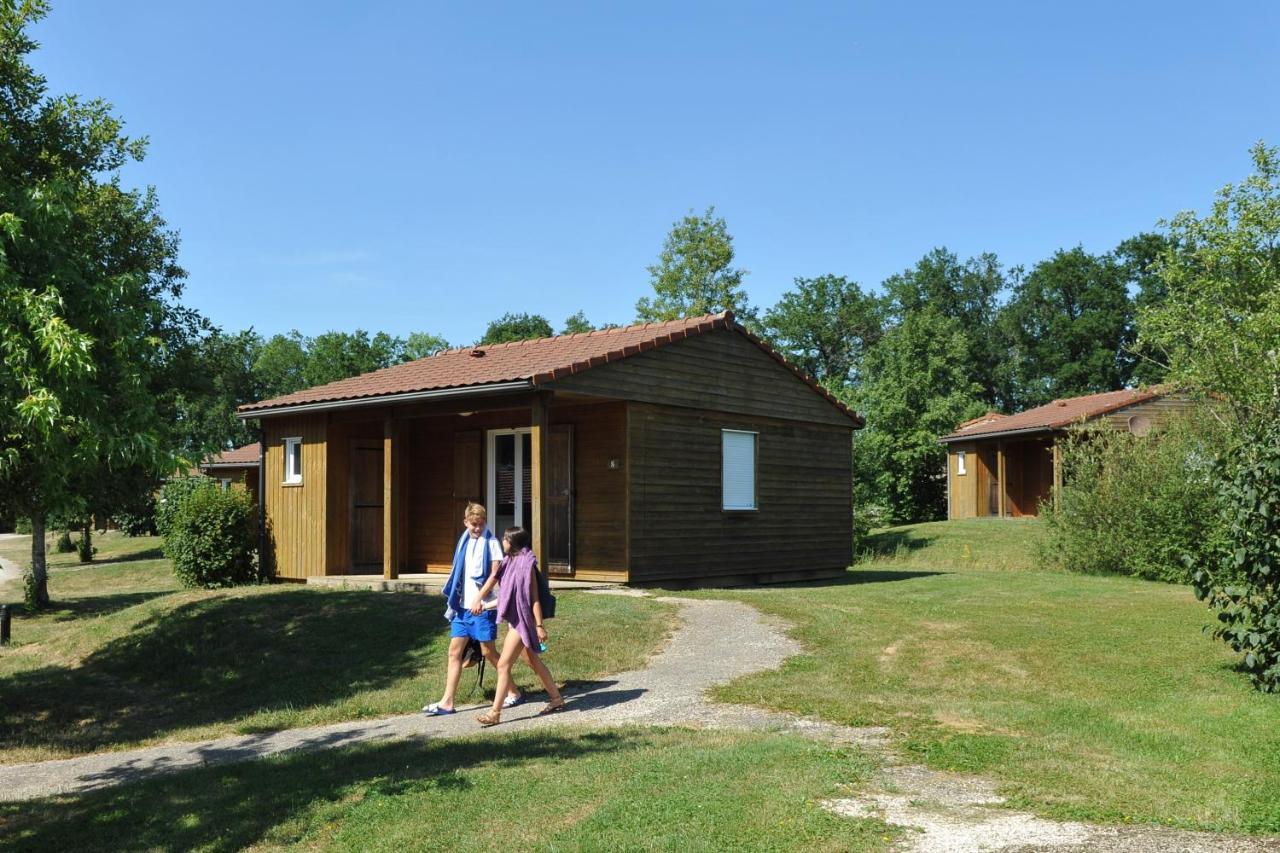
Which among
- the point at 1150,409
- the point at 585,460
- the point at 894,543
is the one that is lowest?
the point at 894,543

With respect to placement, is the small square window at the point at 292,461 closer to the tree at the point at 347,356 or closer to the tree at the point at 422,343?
the tree at the point at 347,356

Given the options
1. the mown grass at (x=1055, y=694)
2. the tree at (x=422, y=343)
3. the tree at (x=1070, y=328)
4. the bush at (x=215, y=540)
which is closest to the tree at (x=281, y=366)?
the tree at (x=422, y=343)

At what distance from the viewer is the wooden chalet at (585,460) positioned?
653 inches

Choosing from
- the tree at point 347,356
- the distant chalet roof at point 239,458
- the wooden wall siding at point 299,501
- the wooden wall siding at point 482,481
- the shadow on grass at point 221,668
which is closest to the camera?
the shadow on grass at point 221,668

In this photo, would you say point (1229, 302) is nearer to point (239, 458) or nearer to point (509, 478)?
point (509, 478)

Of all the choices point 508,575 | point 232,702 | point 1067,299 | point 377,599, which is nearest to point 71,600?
point 377,599

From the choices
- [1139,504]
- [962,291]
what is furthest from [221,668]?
[962,291]

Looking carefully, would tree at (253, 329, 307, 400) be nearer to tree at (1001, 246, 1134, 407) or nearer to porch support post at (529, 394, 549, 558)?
tree at (1001, 246, 1134, 407)

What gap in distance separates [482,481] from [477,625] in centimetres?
845

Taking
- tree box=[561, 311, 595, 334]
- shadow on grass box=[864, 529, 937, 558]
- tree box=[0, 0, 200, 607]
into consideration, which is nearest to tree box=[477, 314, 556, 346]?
tree box=[561, 311, 595, 334]

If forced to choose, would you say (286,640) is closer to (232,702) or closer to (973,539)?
(232,702)

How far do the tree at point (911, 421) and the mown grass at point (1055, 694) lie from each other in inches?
949

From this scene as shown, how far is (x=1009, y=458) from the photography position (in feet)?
132

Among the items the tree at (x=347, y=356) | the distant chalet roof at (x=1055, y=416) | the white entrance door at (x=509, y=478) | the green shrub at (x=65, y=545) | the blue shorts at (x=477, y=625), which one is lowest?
the green shrub at (x=65, y=545)
